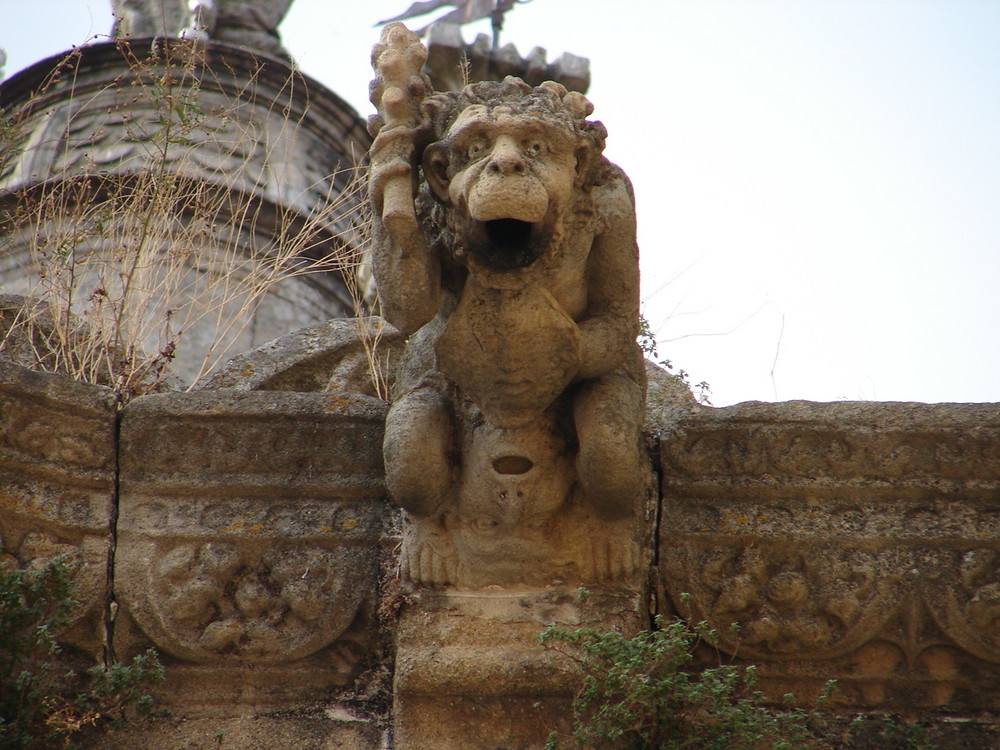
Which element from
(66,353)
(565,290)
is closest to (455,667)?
(565,290)

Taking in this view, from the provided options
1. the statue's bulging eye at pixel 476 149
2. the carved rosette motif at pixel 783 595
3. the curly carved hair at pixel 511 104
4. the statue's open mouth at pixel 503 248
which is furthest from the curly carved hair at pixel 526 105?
the carved rosette motif at pixel 783 595

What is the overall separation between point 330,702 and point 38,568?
0.74m

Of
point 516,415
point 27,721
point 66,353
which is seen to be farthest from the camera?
point 66,353

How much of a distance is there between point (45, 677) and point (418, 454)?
3.21ft

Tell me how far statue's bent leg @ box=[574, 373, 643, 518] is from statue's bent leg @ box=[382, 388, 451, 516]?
31cm

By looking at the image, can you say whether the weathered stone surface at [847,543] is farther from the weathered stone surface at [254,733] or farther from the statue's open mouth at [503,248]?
the weathered stone surface at [254,733]

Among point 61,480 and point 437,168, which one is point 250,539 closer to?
point 61,480

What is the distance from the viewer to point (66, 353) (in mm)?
3904

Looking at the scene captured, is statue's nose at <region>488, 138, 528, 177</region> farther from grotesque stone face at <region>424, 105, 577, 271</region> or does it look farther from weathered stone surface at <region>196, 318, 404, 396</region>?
weathered stone surface at <region>196, 318, 404, 396</region>

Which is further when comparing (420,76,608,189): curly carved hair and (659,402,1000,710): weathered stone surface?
(659,402,1000,710): weathered stone surface

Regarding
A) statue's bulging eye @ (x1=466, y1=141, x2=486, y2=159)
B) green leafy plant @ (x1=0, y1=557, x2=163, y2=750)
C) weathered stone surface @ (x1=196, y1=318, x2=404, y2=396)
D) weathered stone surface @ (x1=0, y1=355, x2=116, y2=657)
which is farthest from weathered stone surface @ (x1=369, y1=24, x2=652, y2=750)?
weathered stone surface @ (x1=196, y1=318, x2=404, y2=396)

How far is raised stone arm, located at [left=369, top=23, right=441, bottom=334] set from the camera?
267 centimetres

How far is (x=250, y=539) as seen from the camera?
3.02 m

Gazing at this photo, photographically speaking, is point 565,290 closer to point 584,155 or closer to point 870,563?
point 584,155
